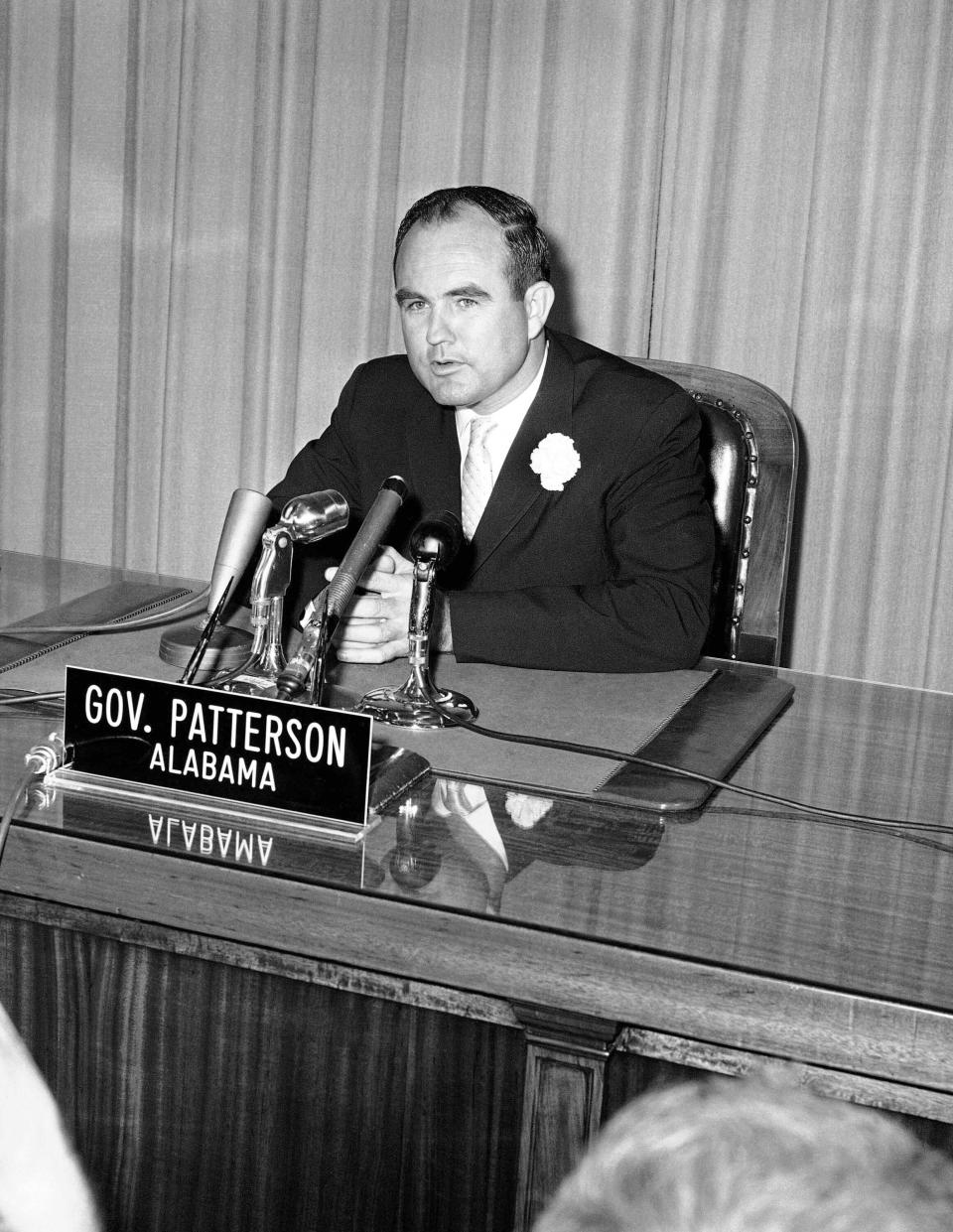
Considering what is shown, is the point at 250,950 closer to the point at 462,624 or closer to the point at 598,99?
the point at 462,624

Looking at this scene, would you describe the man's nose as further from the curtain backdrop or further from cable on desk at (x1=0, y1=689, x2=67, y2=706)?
the curtain backdrop

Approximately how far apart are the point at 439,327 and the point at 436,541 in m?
0.81

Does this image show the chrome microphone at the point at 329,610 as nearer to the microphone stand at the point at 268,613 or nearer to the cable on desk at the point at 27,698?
the microphone stand at the point at 268,613

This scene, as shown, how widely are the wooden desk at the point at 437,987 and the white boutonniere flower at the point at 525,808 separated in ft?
0.04

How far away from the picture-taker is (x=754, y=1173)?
1.12 ft

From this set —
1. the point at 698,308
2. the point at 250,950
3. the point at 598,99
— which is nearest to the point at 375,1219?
the point at 250,950

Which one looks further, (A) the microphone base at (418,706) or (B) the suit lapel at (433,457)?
(B) the suit lapel at (433,457)

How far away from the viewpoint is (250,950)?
1383mm

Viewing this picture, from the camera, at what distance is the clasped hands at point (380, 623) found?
199 cm

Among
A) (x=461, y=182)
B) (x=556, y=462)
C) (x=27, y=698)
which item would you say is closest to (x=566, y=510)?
(x=556, y=462)

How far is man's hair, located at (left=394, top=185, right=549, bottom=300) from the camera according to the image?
2340mm

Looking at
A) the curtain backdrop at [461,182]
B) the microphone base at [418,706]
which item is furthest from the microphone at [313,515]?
the curtain backdrop at [461,182]

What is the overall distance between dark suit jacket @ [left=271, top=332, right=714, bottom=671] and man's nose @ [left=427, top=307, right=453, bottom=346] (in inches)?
7.5

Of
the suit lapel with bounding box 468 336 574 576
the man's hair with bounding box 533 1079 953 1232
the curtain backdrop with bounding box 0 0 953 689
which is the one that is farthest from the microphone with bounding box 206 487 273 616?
the curtain backdrop with bounding box 0 0 953 689
